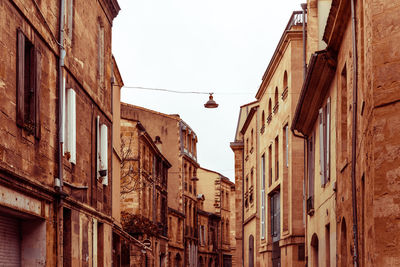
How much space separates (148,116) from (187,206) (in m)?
9.72

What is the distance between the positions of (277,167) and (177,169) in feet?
101

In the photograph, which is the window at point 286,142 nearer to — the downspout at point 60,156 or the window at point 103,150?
the window at point 103,150

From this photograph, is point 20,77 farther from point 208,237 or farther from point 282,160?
point 208,237

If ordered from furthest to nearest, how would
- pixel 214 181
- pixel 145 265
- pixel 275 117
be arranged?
pixel 214 181, pixel 145 265, pixel 275 117

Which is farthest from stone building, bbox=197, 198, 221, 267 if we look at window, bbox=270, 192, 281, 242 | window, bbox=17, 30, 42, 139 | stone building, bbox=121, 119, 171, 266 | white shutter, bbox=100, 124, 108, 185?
window, bbox=17, 30, 42, 139

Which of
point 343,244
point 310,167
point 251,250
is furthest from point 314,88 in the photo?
point 251,250

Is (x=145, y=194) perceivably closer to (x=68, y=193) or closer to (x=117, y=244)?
(x=117, y=244)

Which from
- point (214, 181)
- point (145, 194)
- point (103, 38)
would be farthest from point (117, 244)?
point (214, 181)

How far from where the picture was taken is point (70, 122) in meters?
17.7

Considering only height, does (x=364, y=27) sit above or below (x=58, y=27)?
below

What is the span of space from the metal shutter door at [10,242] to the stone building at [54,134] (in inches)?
0.6

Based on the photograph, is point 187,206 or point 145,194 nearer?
point 145,194

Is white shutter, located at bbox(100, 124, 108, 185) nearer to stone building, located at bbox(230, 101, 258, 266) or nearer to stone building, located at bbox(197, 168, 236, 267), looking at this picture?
stone building, located at bbox(230, 101, 258, 266)

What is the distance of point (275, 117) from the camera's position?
111 feet
